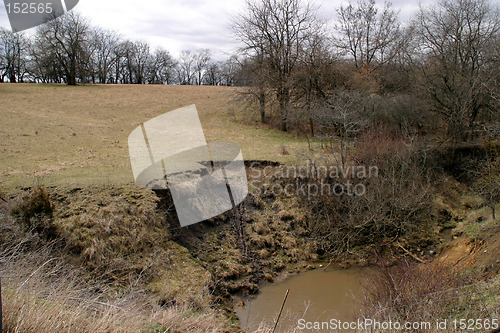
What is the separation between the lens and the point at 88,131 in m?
19.8

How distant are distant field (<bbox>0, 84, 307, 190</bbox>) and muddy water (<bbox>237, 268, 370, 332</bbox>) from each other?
5.73 metres

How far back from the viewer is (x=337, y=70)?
22.8 metres

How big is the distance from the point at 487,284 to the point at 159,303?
6.97 meters

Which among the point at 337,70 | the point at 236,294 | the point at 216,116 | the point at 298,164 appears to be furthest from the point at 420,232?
the point at 216,116

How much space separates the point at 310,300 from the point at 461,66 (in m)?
15.8

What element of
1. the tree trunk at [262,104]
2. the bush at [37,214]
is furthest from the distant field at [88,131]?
the bush at [37,214]

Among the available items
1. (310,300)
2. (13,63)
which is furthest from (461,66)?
(13,63)

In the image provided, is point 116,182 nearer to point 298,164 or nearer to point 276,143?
point 298,164

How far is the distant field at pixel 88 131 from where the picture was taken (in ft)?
38.0

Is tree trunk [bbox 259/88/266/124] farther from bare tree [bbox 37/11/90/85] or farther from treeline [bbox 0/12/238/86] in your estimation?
bare tree [bbox 37/11/90/85]

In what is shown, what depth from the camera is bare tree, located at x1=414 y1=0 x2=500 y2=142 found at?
16.4 metres

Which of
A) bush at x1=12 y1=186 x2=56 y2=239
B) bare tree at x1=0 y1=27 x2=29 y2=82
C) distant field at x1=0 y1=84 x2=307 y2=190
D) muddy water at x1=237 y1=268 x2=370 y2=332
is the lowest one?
muddy water at x1=237 y1=268 x2=370 y2=332

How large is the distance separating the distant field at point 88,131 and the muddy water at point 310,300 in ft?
18.8

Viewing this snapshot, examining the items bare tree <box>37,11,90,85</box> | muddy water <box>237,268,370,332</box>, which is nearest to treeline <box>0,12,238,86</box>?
bare tree <box>37,11,90,85</box>
